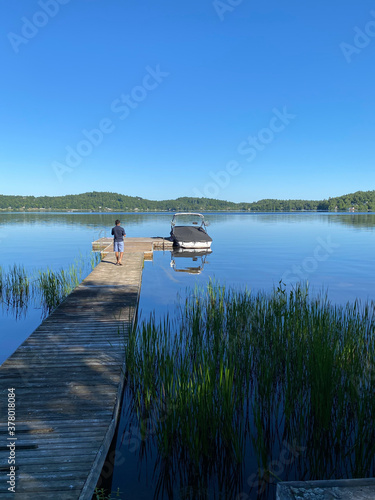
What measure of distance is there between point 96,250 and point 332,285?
51.9ft

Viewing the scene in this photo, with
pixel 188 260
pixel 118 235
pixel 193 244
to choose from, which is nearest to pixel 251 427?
pixel 118 235

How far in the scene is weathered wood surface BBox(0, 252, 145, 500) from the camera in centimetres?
301

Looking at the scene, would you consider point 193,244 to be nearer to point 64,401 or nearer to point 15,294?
point 15,294

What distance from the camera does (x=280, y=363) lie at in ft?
20.0

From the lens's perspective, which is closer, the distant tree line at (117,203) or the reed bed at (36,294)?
the reed bed at (36,294)

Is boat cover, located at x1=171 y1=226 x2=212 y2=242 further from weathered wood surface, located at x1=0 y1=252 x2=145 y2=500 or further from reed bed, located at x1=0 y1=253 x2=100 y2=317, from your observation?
weathered wood surface, located at x1=0 y1=252 x2=145 y2=500

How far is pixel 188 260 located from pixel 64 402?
18.3m

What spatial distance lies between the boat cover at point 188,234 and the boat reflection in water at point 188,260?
93 cm

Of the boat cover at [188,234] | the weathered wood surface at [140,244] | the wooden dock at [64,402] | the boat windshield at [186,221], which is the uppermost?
the boat windshield at [186,221]

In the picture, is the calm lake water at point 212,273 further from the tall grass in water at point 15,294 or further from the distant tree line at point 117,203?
the distant tree line at point 117,203

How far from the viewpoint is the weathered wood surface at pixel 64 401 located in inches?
118

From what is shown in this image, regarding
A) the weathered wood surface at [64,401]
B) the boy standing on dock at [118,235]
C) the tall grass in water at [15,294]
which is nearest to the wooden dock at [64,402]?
the weathered wood surface at [64,401]

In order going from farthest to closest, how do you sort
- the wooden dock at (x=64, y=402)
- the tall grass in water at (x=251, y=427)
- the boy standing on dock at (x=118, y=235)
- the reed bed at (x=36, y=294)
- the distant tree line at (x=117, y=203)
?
the distant tree line at (x=117, y=203) → the boy standing on dock at (x=118, y=235) → the reed bed at (x=36, y=294) → the tall grass in water at (x=251, y=427) → the wooden dock at (x=64, y=402)

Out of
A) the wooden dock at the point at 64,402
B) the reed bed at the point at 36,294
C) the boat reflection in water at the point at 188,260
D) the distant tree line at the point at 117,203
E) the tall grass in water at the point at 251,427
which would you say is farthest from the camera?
the distant tree line at the point at 117,203
